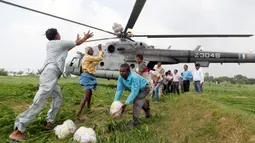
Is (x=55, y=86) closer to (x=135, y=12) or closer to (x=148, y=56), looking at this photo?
(x=135, y=12)

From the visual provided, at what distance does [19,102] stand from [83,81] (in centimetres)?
286

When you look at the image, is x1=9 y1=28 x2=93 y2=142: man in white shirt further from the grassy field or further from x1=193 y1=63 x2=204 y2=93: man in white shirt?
x1=193 y1=63 x2=204 y2=93: man in white shirt

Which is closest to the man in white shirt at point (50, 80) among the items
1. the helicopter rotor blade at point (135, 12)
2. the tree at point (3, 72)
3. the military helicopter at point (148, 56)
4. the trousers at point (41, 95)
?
the trousers at point (41, 95)

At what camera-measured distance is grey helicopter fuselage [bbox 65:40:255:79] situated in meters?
13.3

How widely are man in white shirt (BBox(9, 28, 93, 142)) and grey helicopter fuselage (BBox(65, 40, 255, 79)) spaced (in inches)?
350

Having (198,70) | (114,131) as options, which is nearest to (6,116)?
(114,131)

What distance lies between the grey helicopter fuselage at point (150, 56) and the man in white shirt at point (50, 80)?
8.88m

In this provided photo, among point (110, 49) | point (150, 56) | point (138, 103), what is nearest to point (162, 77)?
point (138, 103)

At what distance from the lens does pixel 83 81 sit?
561 cm

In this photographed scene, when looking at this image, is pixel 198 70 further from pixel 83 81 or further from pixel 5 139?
pixel 5 139

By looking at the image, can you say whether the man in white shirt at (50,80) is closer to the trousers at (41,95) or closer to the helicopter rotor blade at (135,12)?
the trousers at (41,95)

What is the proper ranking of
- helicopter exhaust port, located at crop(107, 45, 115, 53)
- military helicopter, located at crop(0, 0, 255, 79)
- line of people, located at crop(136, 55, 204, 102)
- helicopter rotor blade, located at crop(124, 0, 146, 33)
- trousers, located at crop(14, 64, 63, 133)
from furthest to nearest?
1. helicopter exhaust port, located at crop(107, 45, 115, 53)
2. military helicopter, located at crop(0, 0, 255, 79)
3. helicopter rotor blade, located at crop(124, 0, 146, 33)
4. line of people, located at crop(136, 55, 204, 102)
5. trousers, located at crop(14, 64, 63, 133)

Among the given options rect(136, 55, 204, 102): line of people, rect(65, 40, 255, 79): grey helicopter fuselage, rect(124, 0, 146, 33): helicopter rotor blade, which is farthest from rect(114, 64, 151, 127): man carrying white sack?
rect(65, 40, 255, 79): grey helicopter fuselage

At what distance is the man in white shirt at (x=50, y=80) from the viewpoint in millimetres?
4035
